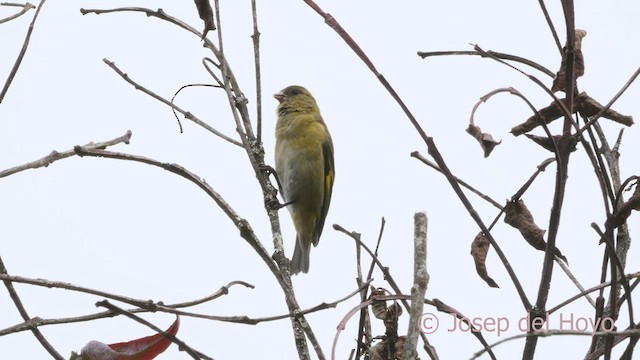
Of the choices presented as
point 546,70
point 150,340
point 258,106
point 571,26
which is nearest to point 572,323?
point 546,70

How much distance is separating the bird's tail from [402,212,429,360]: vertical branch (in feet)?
15.1

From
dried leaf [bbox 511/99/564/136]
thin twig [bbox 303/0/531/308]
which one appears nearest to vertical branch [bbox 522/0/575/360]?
thin twig [bbox 303/0/531/308]

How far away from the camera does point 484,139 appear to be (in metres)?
1.75

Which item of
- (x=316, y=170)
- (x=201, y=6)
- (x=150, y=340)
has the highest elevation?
(x=316, y=170)

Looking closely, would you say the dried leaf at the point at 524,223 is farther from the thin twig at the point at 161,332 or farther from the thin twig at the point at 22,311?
the thin twig at the point at 22,311

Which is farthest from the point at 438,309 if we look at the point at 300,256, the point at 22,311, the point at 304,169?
the point at 300,256

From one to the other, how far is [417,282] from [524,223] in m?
0.51

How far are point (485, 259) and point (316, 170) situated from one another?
164 inches

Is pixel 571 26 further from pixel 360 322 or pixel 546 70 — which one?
pixel 360 322

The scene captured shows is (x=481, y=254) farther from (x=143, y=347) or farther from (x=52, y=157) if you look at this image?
(x=52, y=157)

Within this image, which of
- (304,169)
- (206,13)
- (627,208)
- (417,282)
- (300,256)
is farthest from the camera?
(300,256)

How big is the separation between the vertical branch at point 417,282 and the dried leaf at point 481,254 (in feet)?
1.41

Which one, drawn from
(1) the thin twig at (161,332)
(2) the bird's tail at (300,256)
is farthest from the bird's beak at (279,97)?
(1) the thin twig at (161,332)

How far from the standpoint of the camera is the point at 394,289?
6.39ft
